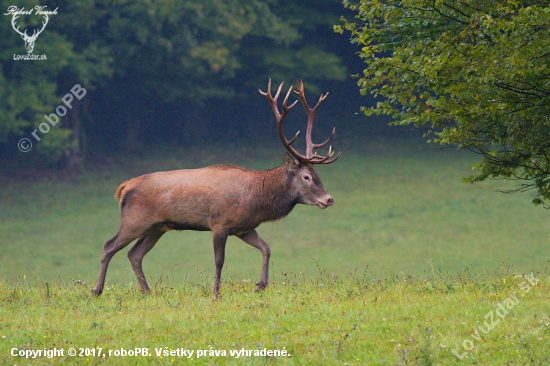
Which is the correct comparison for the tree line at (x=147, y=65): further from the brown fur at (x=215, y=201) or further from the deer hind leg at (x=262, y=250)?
the deer hind leg at (x=262, y=250)

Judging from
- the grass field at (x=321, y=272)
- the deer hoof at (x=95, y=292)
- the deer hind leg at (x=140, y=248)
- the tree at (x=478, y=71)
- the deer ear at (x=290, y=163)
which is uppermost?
the tree at (x=478, y=71)

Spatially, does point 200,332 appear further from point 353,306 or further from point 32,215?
point 32,215

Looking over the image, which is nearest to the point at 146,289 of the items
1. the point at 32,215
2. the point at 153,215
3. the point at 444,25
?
the point at 153,215

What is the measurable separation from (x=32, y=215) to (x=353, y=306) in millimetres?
23512

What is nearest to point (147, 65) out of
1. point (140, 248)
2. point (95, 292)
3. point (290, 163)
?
point (140, 248)

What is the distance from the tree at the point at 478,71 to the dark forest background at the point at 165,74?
21619 millimetres

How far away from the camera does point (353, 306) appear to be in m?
10.6

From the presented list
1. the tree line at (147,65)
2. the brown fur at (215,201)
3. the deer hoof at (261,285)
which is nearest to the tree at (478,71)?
the brown fur at (215,201)

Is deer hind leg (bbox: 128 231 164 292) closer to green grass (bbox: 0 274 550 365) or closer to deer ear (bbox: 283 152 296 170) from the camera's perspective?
green grass (bbox: 0 274 550 365)

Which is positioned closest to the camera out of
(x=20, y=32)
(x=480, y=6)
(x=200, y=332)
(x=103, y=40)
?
(x=200, y=332)

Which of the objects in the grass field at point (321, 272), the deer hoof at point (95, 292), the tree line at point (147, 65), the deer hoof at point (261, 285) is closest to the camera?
the grass field at point (321, 272)

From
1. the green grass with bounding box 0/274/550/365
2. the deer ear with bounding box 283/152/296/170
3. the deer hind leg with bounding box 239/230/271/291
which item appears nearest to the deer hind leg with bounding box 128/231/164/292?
the green grass with bounding box 0/274/550/365

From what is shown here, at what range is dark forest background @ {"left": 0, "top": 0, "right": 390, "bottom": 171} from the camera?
109 feet

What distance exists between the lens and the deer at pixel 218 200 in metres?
12.4
